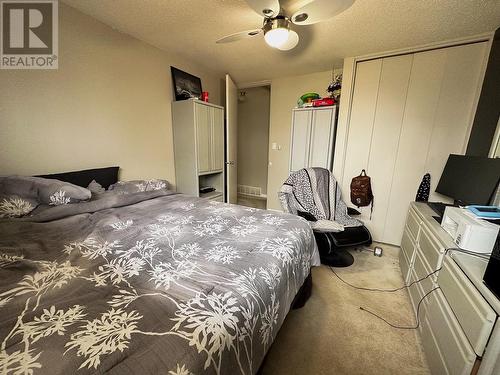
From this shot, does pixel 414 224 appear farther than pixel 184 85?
No

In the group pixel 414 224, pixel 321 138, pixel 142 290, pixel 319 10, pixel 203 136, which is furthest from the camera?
pixel 321 138

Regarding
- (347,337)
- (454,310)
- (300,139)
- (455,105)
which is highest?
(455,105)

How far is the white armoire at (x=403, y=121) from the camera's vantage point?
2273mm

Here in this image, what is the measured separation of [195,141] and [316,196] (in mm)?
1771

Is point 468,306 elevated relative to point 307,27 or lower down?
lower down

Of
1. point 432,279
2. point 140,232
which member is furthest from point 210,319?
point 432,279

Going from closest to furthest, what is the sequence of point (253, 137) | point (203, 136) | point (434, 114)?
1. point (434, 114)
2. point (203, 136)
3. point (253, 137)

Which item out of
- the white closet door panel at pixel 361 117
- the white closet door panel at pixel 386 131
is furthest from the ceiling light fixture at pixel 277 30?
the white closet door panel at pixel 386 131

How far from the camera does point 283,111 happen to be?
3707mm

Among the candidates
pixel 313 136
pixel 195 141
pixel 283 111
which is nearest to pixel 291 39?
pixel 313 136

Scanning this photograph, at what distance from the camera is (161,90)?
274 centimetres

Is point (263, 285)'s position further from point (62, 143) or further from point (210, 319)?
point (62, 143)

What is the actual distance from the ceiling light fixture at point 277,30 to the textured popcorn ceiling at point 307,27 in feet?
0.49

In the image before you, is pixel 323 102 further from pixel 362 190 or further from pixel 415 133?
pixel 362 190
